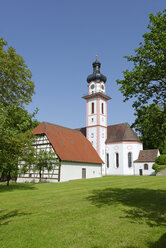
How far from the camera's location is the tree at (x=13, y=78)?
64.8 ft

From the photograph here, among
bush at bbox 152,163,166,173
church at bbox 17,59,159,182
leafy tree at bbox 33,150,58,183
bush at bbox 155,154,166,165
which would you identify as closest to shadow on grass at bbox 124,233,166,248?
leafy tree at bbox 33,150,58,183

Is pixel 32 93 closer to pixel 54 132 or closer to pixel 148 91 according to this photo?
pixel 54 132

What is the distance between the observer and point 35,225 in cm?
702

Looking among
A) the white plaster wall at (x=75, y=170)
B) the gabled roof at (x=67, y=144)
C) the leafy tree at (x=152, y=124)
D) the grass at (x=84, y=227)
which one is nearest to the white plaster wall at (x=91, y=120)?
the gabled roof at (x=67, y=144)

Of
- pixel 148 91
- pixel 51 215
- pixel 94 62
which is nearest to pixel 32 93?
pixel 148 91

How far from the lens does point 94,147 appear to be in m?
46.7

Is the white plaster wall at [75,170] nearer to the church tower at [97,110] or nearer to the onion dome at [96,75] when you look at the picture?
the church tower at [97,110]

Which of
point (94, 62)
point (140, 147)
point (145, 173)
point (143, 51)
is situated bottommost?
point (145, 173)

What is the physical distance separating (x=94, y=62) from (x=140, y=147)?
24344mm

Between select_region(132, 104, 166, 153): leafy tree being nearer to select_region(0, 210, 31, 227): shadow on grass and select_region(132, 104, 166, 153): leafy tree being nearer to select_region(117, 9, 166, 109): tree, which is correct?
select_region(117, 9, 166, 109): tree

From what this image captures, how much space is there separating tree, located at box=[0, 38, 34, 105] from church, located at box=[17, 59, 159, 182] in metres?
9.50

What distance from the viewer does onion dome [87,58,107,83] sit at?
52.1m

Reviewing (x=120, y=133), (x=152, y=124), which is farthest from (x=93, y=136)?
(x=152, y=124)

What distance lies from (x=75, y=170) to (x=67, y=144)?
4.29 meters
